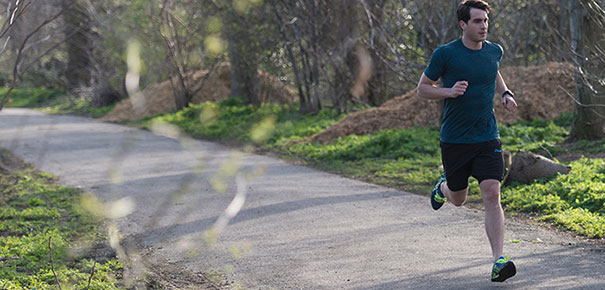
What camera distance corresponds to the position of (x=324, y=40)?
19.8 meters

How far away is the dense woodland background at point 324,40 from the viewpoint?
14.2 metres

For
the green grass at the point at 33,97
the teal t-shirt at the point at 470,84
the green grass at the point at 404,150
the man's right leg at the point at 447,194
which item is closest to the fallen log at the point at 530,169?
the green grass at the point at 404,150

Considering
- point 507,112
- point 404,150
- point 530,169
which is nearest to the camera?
point 530,169

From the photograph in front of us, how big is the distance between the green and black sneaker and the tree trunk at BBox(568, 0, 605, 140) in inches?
298

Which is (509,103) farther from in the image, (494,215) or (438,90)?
(494,215)

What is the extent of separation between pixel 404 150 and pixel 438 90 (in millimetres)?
7794

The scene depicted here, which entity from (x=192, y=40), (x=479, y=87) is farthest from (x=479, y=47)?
(x=192, y=40)

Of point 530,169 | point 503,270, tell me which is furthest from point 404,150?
point 503,270

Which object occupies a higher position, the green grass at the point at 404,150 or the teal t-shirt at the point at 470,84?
the teal t-shirt at the point at 470,84

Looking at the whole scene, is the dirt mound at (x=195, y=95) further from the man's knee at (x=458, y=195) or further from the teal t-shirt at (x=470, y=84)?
→ the teal t-shirt at (x=470, y=84)

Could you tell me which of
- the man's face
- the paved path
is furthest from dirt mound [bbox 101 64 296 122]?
the man's face

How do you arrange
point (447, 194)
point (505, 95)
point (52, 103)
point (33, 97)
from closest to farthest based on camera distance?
point (505, 95) < point (447, 194) < point (52, 103) < point (33, 97)

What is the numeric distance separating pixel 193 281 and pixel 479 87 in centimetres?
272

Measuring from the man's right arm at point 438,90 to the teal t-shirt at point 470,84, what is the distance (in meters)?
0.08
